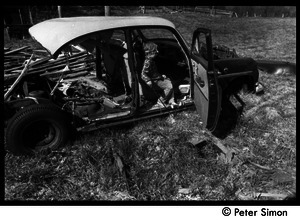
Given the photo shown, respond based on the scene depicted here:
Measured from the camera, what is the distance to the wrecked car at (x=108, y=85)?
3646mm

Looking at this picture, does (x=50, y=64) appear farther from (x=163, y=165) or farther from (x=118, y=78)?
(x=163, y=165)

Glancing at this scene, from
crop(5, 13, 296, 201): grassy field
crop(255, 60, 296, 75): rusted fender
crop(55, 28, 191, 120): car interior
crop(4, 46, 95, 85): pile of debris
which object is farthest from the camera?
crop(255, 60, 296, 75): rusted fender

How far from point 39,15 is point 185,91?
1554 cm

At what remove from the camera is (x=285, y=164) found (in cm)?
375

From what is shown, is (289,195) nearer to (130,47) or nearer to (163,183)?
(163,183)

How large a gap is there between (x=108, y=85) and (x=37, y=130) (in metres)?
1.72

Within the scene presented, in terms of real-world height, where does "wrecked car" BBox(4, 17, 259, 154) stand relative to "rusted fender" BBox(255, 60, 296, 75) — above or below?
above

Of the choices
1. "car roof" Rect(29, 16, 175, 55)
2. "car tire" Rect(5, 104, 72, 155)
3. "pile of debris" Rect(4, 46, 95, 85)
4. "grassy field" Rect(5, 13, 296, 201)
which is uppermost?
"car roof" Rect(29, 16, 175, 55)

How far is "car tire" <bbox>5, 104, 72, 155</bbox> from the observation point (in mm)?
3523

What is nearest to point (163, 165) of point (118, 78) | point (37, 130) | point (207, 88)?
point (207, 88)

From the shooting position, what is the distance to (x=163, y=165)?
362cm

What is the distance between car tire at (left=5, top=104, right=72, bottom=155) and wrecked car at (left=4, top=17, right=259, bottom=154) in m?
0.01

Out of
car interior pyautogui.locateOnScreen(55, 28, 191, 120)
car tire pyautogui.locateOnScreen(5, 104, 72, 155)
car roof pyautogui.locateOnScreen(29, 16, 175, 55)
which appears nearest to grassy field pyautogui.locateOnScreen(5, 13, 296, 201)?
car tire pyautogui.locateOnScreen(5, 104, 72, 155)

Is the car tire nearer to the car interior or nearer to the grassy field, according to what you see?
the grassy field
